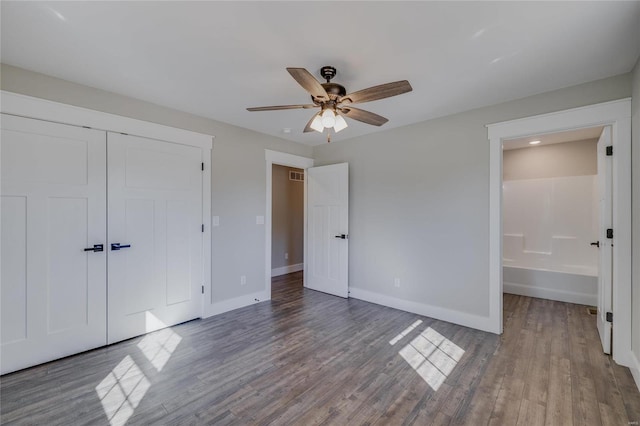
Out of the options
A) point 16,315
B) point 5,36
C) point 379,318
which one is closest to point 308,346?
point 379,318

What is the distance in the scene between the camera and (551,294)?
4227 millimetres

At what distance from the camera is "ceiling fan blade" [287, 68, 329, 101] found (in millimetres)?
1762

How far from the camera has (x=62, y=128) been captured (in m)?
2.52

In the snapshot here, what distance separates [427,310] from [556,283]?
90.9 inches

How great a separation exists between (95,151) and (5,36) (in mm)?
993

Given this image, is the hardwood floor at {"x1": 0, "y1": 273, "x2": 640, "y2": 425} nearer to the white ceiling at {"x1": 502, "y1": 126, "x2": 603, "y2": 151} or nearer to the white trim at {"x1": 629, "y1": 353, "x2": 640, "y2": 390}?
the white trim at {"x1": 629, "y1": 353, "x2": 640, "y2": 390}

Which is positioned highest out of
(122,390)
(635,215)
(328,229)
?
(635,215)

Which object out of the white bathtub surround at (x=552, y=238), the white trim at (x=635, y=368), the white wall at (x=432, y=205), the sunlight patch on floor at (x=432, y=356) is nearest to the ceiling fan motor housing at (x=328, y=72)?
the white wall at (x=432, y=205)

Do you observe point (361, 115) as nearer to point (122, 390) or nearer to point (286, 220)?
point (122, 390)

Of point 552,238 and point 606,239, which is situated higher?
point 606,239

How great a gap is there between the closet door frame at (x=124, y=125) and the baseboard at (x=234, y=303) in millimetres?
88

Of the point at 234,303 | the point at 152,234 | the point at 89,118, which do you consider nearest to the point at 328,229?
the point at 234,303

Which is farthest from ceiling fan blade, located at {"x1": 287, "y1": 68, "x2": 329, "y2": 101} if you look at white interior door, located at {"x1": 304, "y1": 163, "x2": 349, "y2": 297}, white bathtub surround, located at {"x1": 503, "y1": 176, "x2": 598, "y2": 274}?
white bathtub surround, located at {"x1": 503, "y1": 176, "x2": 598, "y2": 274}

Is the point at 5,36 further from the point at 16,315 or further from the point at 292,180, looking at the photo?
the point at 292,180
